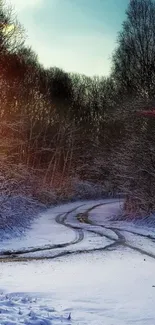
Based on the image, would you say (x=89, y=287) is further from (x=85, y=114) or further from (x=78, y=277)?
(x=85, y=114)

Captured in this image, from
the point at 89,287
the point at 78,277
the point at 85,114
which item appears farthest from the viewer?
the point at 85,114

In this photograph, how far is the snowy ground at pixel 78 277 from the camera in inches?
296

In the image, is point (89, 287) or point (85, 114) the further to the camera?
point (85, 114)

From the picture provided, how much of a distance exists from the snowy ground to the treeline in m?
6.48

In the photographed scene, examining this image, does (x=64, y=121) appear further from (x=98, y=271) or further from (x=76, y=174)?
(x=98, y=271)

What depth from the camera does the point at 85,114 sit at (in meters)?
60.3

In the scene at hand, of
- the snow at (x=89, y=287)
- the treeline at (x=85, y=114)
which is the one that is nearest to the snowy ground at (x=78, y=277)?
the snow at (x=89, y=287)

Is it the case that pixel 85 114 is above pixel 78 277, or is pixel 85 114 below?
above

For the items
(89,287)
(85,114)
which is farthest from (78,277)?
(85,114)

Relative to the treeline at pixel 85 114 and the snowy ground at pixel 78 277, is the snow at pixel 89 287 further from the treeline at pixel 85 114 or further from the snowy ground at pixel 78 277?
the treeline at pixel 85 114

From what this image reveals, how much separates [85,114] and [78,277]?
165ft

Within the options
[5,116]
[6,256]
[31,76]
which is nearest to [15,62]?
[5,116]

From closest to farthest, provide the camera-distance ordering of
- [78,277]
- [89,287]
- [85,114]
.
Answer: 1. [89,287]
2. [78,277]
3. [85,114]

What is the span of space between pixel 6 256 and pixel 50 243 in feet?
9.67
